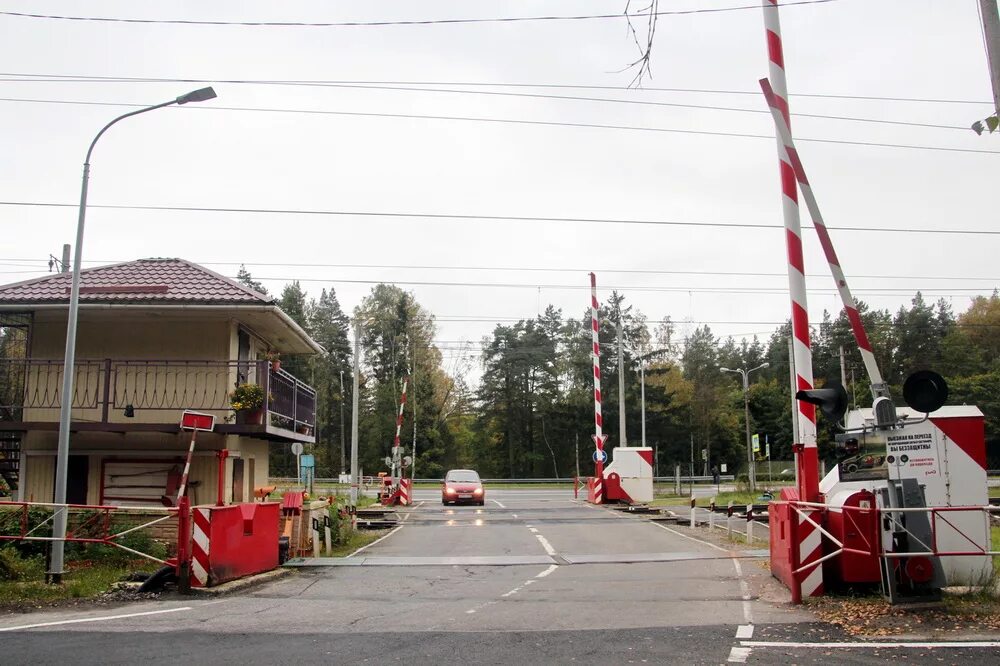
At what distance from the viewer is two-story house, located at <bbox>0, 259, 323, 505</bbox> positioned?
58.0ft

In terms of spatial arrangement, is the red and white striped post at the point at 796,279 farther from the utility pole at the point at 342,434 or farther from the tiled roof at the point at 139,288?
the utility pole at the point at 342,434

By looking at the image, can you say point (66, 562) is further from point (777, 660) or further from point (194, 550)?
point (777, 660)

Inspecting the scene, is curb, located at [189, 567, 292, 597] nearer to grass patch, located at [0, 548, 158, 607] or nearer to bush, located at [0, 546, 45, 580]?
grass patch, located at [0, 548, 158, 607]

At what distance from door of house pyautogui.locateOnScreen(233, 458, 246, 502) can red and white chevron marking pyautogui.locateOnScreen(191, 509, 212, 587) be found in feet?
26.8

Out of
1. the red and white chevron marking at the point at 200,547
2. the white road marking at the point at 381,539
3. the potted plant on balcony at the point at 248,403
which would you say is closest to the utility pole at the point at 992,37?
the red and white chevron marking at the point at 200,547

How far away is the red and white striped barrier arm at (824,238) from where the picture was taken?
34.4 ft

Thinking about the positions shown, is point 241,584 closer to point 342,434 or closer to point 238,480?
point 238,480

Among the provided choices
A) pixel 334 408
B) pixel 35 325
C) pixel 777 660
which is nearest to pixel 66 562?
pixel 35 325

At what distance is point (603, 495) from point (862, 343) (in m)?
23.6

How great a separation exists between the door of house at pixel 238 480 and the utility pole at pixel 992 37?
17.2m

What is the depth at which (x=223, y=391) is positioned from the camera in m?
18.4

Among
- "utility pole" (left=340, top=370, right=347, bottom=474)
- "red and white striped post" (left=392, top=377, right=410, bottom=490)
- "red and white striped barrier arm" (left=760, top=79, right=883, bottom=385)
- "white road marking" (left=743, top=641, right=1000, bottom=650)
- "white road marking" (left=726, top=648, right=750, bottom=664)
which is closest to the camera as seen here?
"white road marking" (left=726, top=648, right=750, bottom=664)

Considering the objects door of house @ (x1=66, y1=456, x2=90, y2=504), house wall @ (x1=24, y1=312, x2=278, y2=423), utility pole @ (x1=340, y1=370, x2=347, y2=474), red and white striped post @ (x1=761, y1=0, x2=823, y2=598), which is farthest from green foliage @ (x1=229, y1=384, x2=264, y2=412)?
utility pole @ (x1=340, y1=370, x2=347, y2=474)

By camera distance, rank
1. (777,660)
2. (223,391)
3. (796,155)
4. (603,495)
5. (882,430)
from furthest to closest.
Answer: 1. (603,495)
2. (223,391)
3. (796,155)
4. (882,430)
5. (777,660)
